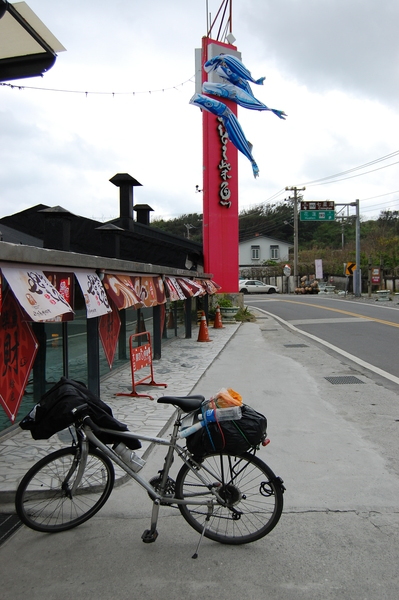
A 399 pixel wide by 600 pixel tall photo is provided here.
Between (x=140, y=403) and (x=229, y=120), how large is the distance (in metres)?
18.9

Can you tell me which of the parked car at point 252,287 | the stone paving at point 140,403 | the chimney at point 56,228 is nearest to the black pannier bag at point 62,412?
the stone paving at point 140,403

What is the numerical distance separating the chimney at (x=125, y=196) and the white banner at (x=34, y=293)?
40.0ft

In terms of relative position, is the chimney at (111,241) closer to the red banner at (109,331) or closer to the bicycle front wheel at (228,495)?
the red banner at (109,331)

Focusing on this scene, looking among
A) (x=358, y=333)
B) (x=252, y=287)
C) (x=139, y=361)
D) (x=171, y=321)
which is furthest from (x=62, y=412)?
(x=252, y=287)

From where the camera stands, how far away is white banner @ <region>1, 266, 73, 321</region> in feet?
14.3

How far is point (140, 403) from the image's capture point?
26.1 feet

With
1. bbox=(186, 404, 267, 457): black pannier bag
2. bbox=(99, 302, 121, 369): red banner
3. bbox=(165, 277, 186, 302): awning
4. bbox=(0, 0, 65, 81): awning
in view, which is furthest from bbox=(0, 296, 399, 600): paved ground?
bbox=(165, 277, 186, 302): awning

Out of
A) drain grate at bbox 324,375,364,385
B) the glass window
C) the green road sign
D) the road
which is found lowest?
drain grate at bbox 324,375,364,385

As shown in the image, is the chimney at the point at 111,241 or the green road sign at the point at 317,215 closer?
the chimney at the point at 111,241

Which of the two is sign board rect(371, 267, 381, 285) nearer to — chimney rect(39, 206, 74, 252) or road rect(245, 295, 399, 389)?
road rect(245, 295, 399, 389)

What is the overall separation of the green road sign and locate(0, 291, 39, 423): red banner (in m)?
41.9

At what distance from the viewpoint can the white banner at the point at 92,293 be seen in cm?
621

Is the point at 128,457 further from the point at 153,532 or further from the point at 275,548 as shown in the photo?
the point at 275,548

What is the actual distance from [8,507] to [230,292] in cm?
2076
